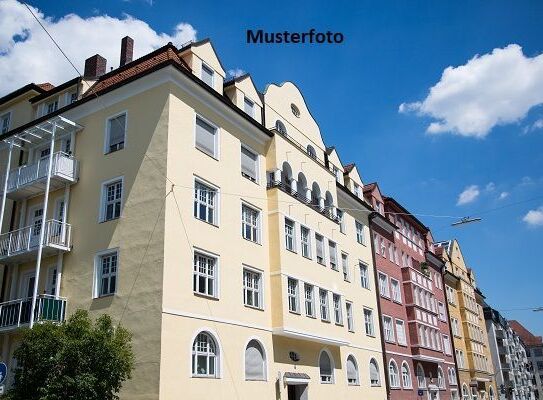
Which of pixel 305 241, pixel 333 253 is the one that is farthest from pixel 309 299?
pixel 333 253

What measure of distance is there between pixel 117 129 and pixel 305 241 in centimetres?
1165

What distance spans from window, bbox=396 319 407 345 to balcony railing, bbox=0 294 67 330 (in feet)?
87.7

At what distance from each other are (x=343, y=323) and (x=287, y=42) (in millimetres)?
17705

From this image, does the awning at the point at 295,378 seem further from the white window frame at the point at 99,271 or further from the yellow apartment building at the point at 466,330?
the yellow apartment building at the point at 466,330

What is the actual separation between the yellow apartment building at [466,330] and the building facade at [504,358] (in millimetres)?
16886

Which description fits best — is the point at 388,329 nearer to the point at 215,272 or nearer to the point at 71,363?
the point at 215,272

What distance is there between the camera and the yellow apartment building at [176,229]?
2028 centimetres

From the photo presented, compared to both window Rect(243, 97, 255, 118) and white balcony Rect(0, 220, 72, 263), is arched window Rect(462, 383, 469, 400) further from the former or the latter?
white balcony Rect(0, 220, 72, 263)

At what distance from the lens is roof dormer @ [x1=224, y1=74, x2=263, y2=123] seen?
87.9 ft

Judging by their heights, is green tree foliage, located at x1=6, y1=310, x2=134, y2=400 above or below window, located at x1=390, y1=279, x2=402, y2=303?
below

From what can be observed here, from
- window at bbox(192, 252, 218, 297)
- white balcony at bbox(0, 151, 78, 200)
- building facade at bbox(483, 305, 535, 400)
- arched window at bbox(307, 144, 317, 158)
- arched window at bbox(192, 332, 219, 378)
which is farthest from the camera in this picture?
building facade at bbox(483, 305, 535, 400)

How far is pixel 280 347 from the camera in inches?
997

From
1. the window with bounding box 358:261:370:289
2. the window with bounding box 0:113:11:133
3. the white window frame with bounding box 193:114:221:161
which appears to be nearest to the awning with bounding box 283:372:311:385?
the white window frame with bounding box 193:114:221:161

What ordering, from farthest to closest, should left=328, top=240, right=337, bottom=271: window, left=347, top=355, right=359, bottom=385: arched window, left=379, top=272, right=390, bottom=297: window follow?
left=379, top=272, right=390, bottom=297: window, left=328, top=240, right=337, bottom=271: window, left=347, top=355, right=359, bottom=385: arched window
